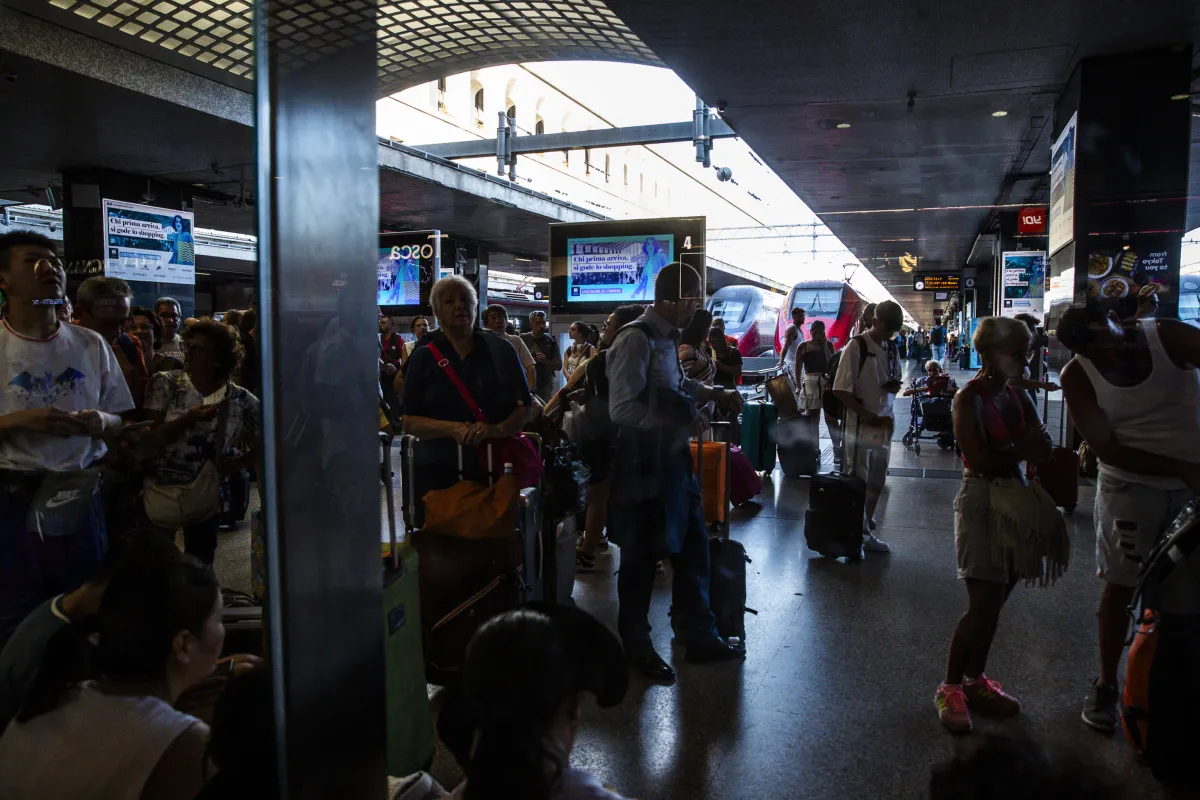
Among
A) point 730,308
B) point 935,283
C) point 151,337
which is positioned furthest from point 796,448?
point 935,283

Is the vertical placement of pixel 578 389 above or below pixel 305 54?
below

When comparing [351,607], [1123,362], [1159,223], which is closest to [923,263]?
[1159,223]

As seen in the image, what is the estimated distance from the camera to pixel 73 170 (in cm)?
1241

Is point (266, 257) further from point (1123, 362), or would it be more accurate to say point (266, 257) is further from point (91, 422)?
point (1123, 362)

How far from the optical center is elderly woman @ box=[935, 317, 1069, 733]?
331cm

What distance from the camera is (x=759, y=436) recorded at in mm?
9266

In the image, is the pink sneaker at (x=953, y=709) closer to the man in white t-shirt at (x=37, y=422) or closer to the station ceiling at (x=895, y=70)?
the man in white t-shirt at (x=37, y=422)

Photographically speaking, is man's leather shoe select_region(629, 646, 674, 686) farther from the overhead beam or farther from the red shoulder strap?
the overhead beam

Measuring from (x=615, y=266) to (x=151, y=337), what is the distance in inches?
173

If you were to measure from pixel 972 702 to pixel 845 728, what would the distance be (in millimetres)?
585

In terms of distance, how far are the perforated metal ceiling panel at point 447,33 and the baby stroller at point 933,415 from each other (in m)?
5.88

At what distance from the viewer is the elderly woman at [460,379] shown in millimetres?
3766

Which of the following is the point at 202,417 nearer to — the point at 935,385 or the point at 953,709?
the point at 953,709

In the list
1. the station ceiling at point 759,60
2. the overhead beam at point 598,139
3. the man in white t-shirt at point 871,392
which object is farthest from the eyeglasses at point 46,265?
the overhead beam at point 598,139
